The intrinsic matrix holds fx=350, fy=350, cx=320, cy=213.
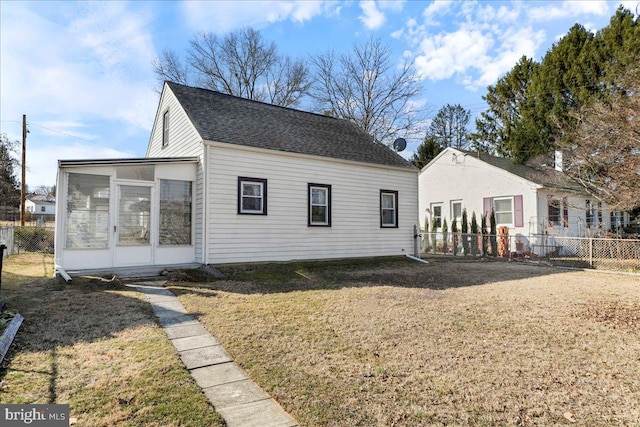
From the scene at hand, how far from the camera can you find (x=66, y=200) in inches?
331

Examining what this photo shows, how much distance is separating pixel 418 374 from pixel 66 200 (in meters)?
8.80

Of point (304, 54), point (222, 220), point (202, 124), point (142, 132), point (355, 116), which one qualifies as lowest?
point (222, 220)

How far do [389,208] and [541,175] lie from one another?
1025cm

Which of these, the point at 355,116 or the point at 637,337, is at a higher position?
the point at 355,116

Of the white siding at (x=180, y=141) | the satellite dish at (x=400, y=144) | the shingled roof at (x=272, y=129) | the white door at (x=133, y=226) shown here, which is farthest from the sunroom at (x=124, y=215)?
the satellite dish at (x=400, y=144)

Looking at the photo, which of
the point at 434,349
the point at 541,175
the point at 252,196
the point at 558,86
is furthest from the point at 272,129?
the point at 558,86

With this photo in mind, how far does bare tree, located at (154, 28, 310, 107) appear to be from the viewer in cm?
2660

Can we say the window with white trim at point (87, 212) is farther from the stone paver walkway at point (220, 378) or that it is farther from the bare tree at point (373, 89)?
the bare tree at point (373, 89)

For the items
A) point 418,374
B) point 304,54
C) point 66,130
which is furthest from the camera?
point 304,54

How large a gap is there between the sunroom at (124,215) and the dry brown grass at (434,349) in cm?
244

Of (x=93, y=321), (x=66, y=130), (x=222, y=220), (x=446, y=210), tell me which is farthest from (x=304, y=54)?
(x=93, y=321)

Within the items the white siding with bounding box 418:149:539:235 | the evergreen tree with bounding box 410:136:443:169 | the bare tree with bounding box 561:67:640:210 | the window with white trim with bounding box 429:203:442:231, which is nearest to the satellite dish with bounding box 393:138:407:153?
the white siding with bounding box 418:149:539:235

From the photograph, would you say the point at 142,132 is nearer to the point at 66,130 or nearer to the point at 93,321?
the point at 66,130

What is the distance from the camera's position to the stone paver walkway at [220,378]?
9.21 feet
